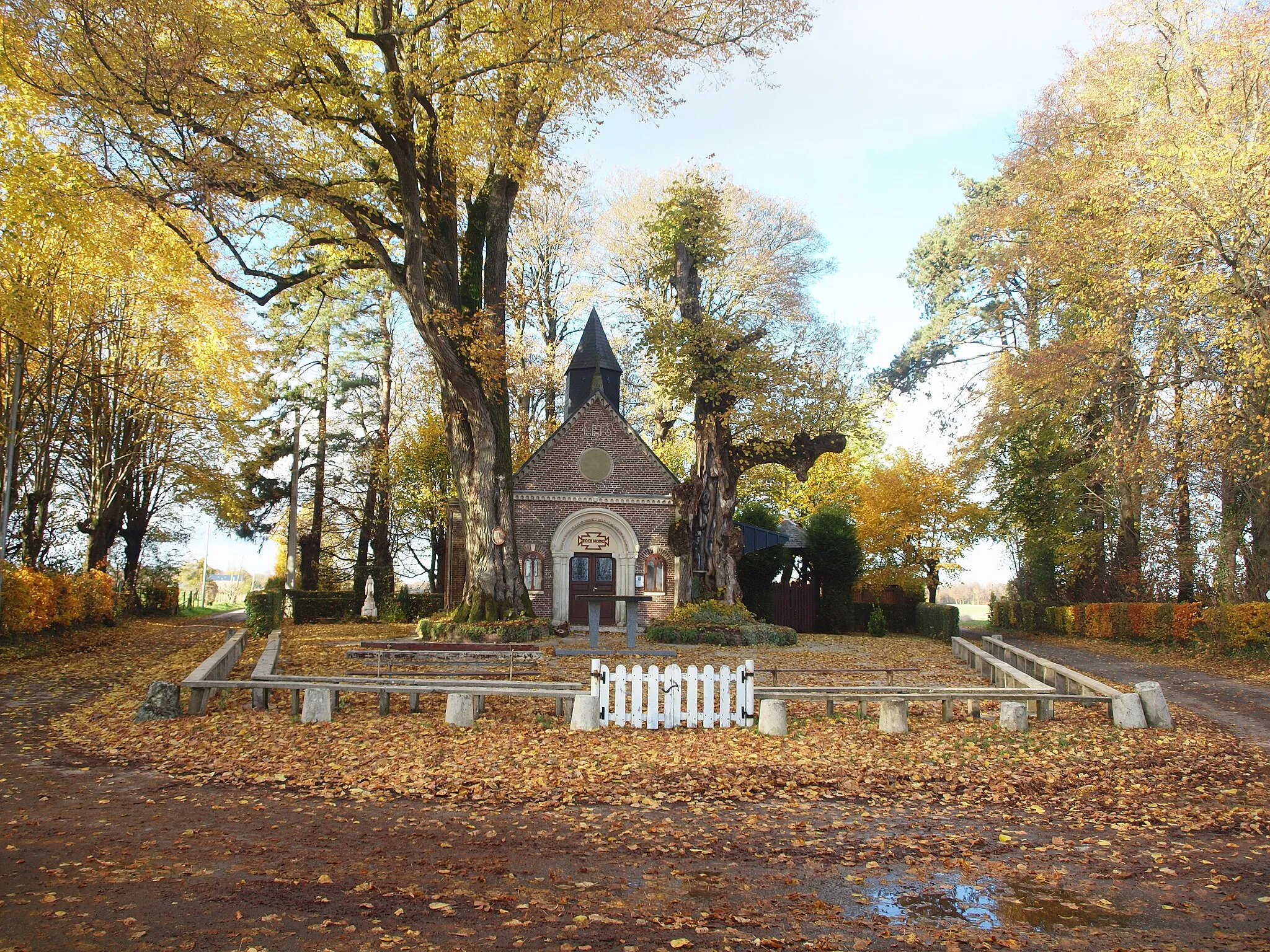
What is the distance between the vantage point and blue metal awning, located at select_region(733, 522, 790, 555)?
31000 mm

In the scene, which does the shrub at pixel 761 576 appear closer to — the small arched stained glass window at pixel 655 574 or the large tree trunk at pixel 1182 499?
the small arched stained glass window at pixel 655 574

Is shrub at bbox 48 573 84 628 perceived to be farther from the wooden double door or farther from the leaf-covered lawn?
the wooden double door

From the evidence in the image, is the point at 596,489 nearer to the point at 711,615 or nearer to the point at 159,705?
the point at 711,615

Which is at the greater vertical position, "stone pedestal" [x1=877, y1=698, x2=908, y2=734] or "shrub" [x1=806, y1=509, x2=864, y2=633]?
"shrub" [x1=806, y1=509, x2=864, y2=633]

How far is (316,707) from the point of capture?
33.0ft

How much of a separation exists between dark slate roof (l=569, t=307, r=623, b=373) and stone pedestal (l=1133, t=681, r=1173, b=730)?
2072cm

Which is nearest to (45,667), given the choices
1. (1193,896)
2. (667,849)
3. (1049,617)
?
(667,849)

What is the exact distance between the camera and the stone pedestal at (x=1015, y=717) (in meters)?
10.0

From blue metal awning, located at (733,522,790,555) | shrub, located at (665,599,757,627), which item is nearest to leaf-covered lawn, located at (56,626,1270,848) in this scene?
shrub, located at (665,599,757,627)

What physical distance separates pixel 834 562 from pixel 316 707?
22.7m

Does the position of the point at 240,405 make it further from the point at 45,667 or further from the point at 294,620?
the point at 45,667

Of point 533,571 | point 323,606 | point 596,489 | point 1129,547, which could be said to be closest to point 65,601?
point 323,606

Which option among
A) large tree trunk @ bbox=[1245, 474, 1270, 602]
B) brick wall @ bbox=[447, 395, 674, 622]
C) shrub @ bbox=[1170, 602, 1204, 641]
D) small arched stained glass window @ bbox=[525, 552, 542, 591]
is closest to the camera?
large tree trunk @ bbox=[1245, 474, 1270, 602]

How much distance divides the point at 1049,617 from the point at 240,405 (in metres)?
26.9
